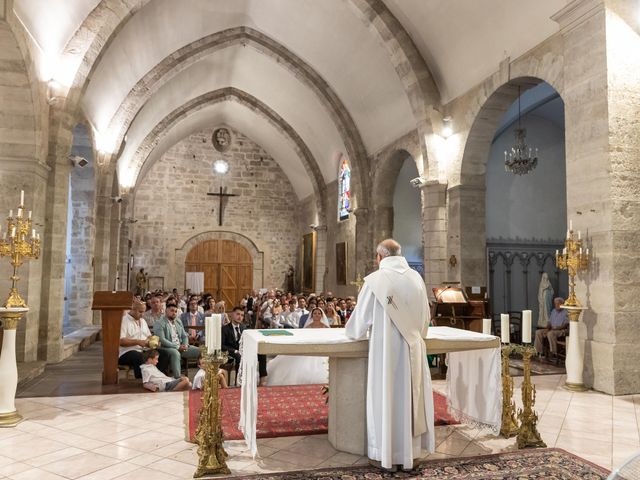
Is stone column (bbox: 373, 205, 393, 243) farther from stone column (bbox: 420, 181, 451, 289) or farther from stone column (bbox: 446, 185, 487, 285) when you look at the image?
stone column (bbox: 446, 185, 487, 285)

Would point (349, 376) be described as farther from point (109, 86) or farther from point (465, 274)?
point (109, 86)

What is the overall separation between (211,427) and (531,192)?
11.4m

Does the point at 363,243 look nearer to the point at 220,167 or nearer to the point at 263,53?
the point at 263,53

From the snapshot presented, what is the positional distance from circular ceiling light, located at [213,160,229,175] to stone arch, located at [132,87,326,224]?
3808mm

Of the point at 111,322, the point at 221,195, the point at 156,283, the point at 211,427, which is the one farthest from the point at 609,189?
the point at 156,283

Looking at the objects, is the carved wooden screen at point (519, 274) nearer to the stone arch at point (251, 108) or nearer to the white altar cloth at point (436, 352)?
the stone arch at point (251, 108)

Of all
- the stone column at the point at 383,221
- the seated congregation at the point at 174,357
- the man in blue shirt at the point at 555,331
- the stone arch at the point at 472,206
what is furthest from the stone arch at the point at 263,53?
the seated congregation at the point at 174,357

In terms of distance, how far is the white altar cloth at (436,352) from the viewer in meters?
3.98

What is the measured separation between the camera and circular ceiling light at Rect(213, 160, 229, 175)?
21875 millimetres

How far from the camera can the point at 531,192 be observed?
13.1 m

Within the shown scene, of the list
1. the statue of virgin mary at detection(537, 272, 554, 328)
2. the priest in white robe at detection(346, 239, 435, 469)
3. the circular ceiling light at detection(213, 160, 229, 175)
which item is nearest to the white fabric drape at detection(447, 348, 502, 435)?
the priest in white robe at detection(346, 239, 435, 469)

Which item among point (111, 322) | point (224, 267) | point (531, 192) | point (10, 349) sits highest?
point (531, 192)

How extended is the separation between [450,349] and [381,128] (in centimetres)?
1015

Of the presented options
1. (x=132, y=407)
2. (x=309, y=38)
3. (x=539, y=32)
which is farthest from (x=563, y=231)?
(x=132, y=407)
